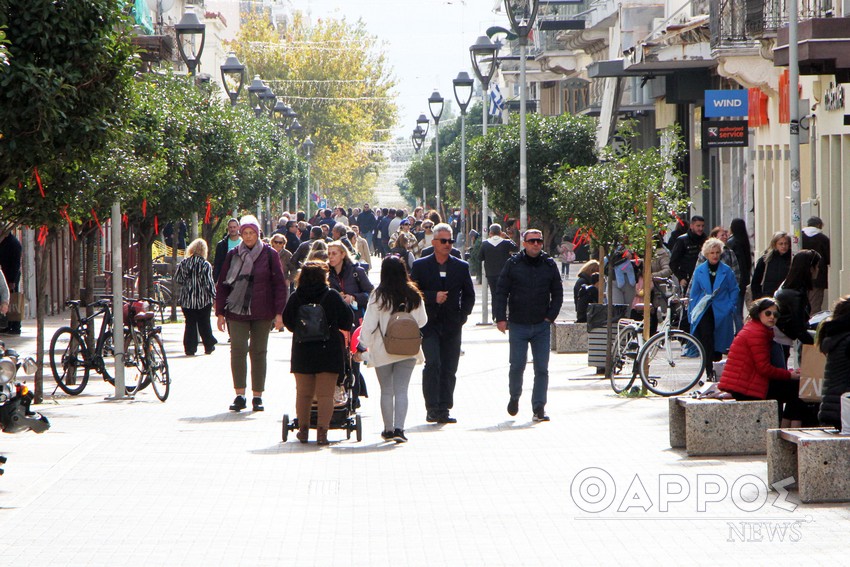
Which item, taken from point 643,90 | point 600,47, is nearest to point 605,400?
point 643,90

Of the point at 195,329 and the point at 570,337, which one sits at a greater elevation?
the point at 195,329

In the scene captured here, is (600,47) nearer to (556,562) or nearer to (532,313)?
(532,313)

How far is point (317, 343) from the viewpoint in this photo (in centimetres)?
1196

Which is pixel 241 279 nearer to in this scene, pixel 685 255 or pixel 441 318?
pixel 441 318

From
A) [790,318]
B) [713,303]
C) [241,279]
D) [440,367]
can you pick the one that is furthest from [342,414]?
[713,303]

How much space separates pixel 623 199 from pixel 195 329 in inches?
268

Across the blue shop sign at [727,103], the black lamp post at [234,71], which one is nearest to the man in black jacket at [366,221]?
the black lamp post at [234,71]

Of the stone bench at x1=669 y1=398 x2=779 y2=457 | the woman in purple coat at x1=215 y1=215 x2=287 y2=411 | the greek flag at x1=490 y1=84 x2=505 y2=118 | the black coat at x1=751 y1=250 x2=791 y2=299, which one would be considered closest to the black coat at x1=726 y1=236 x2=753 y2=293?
the black coat at x1=751 y1=250 x2=791 y2=299

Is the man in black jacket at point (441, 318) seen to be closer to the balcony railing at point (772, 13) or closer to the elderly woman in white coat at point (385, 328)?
the elderly woman in white coat at point (385, 328)

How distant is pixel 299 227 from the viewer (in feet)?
111

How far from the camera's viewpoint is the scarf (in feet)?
47.3

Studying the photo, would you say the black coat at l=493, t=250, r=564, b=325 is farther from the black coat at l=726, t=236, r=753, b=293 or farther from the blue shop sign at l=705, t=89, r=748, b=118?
the blue shop sign at l=705, t=89, r=748, b=118

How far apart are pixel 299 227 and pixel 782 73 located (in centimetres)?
1200

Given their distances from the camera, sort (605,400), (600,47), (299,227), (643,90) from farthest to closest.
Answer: (600,47), (643,90), (299,227), (605,400)
